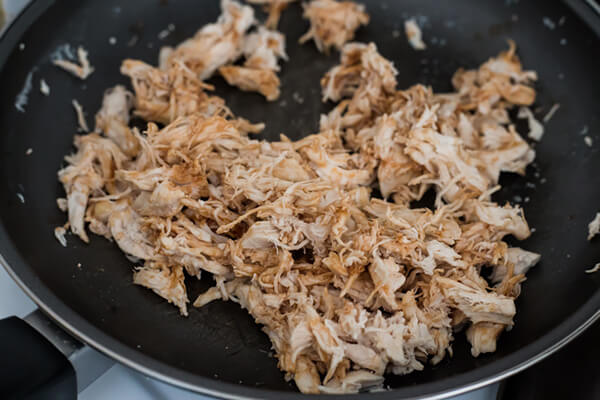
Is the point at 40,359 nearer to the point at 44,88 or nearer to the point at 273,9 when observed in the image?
the point at 44,88

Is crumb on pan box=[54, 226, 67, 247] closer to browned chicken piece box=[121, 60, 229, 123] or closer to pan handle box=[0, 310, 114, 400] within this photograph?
pan handle box=[0, 310, 114, 400]

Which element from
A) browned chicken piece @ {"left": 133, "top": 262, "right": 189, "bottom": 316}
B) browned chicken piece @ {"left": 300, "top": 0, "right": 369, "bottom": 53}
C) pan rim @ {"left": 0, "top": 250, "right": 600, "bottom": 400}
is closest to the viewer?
pan rim @ {"left": 0, "top": 250, "right": 600, "bottom": 400}

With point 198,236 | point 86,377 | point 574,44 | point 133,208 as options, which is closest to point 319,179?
point 198,236

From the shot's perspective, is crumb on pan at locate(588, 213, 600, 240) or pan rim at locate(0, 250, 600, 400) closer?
pan rim at locate(0, 250, 600, 400)

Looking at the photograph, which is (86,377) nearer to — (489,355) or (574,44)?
(489,355)

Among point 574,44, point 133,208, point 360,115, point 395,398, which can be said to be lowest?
point 133,208

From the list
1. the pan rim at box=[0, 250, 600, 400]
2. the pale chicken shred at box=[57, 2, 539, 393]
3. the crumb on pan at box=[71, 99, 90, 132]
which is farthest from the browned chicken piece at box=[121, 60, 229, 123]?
the pan rim at box=[0, 250, 600, 400]

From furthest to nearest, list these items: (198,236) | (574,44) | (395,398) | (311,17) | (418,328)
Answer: (311,17)
(574,44)
(198,236)
(418,328)
(395,398)

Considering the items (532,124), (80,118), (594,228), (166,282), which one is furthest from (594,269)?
(80,118)

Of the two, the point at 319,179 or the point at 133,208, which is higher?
the point at 319,179
